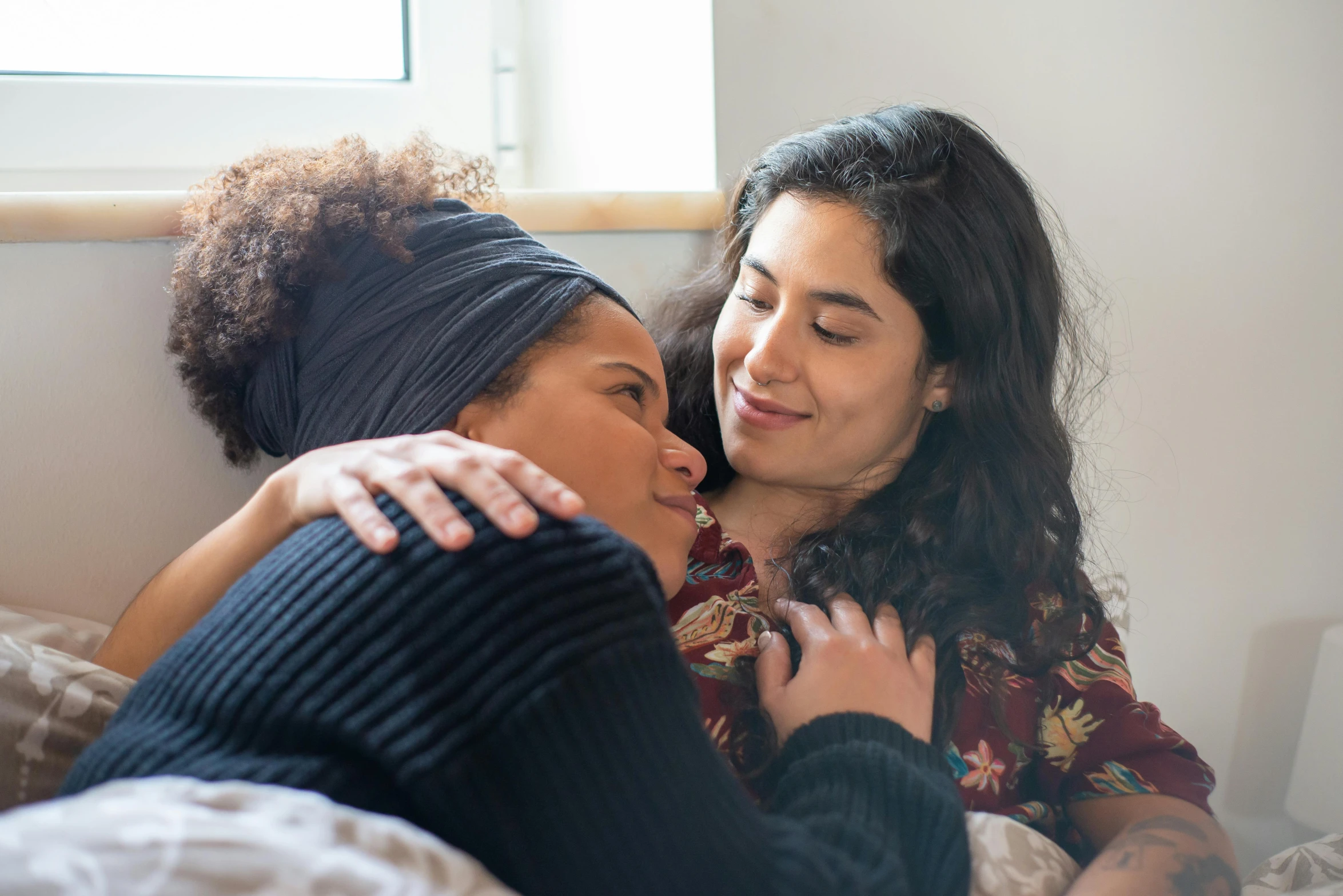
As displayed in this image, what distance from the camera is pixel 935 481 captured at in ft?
3.53

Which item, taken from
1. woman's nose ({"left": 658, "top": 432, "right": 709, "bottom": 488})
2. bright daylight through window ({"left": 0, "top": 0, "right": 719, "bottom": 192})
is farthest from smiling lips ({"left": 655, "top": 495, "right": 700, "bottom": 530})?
bright daylight through window ({"left": 0, "top": 0, "right": 719, "bottom": 192})

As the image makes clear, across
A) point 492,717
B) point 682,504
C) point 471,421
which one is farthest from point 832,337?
point 492,717

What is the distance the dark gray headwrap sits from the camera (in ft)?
2.55

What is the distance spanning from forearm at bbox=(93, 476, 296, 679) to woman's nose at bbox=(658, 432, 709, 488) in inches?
12.2

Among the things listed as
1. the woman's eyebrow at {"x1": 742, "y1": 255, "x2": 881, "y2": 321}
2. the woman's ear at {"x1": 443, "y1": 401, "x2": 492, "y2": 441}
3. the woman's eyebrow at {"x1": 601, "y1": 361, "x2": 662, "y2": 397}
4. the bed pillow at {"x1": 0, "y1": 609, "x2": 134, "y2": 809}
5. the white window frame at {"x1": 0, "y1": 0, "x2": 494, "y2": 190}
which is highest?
the white window frame at {"x1": 0, "y1": 0, "x2": 494, "y2": 190}

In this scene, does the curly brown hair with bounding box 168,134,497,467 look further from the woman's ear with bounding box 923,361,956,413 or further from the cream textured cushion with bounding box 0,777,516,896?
the woman's ear with bounding box 923,361,956,413

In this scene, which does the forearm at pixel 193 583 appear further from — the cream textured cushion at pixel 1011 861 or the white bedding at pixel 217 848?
the cream textured cushion at pixel 1011 861

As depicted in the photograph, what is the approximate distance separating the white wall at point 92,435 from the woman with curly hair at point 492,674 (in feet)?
0.63

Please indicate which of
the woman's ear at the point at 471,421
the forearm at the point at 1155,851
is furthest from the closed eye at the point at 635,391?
the forearm at the point at 1155,851

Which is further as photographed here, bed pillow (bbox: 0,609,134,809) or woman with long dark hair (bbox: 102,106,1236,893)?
woman with long dark hair (bbox: 102,106,1236,893)

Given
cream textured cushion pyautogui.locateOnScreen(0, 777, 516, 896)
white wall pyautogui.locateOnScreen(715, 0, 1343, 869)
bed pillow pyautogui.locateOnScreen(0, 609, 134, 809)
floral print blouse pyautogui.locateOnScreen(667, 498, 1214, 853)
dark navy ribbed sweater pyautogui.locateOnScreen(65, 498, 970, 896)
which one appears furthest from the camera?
white wall pyautogui.locateOnScreen(715, 0, 1343, 869)

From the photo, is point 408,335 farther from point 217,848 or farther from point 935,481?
point 935,481

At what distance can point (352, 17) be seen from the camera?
1486 mm

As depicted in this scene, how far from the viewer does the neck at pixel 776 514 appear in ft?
3.47
